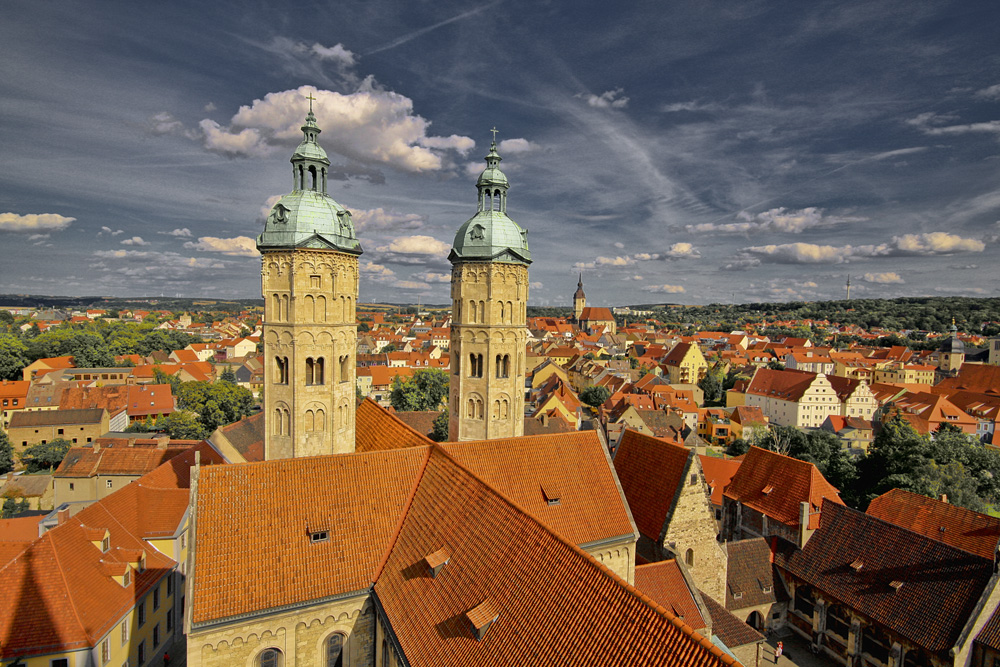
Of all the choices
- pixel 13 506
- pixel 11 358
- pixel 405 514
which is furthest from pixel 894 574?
pixel 11 358

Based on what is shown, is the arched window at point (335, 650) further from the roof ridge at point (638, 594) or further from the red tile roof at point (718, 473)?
the red tile roof at point (718, 473)

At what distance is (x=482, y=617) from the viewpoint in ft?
40.1

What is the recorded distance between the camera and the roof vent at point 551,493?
2028cm

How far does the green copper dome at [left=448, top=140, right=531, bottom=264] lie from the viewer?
24.0m

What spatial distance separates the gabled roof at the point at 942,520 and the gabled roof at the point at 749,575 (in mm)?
7319

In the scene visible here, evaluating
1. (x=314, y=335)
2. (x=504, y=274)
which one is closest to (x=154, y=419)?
(x=314, y=335)

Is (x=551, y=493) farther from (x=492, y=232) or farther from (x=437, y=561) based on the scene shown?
(x=492, y=232)

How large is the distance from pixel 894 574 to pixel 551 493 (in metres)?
18.4

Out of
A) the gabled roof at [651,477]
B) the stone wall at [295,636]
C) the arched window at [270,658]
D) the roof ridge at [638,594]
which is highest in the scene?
the roof ridge at [638,594]

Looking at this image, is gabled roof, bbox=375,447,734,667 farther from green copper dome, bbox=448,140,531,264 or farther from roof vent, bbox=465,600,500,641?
green copper dome, bbox=448,140,531,264

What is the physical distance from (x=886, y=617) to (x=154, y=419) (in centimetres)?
7649

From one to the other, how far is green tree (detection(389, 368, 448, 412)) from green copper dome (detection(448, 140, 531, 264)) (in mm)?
57127

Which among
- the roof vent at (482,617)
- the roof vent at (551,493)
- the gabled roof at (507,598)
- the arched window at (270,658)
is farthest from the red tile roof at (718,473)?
the arched window at (270,658)

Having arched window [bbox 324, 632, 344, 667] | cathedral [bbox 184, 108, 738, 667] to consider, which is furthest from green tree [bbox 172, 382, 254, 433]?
arched window [bbox 324, 632, 344, 667]
